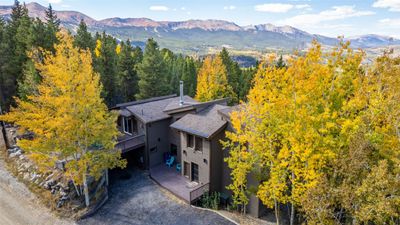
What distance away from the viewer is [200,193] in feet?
60.6

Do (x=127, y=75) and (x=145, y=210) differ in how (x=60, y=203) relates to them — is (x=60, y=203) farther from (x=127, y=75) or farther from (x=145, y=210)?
(x=127, y=75)

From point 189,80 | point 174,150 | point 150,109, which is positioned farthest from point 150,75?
point 174,150

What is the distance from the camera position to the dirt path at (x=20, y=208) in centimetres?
1498

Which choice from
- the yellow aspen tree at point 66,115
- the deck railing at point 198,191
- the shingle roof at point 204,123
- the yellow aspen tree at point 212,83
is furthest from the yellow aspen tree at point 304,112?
the yellow aspen tree at point 212,83

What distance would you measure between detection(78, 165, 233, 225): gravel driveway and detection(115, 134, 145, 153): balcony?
3.19 meters

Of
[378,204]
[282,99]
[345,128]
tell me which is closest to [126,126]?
[282,99]

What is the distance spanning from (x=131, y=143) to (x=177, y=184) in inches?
241

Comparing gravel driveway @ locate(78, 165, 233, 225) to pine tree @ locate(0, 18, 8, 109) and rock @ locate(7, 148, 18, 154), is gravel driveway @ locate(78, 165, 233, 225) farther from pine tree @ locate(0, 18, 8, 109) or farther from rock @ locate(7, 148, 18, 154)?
pine tree @ locate(0, 18, 8, 109)

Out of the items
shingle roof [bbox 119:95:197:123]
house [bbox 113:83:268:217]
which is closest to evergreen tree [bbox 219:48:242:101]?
shingle roof [bbox 119:95:197:123]

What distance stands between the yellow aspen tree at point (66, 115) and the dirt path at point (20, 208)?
2673 millimetres

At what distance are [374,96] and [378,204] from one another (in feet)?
19.5

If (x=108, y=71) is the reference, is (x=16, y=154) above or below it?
below

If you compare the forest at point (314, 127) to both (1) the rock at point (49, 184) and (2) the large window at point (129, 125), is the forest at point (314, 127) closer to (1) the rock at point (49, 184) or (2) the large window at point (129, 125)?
(1) the rock at point (49, 184)

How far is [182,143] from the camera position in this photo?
2094cm
